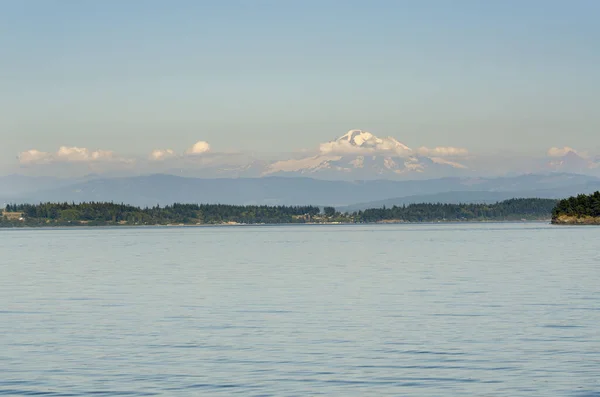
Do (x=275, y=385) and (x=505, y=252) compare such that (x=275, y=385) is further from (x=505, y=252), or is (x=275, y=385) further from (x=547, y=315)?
(x=505, y=252)

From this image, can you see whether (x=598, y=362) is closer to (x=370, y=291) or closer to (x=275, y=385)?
(x=275, y=385)

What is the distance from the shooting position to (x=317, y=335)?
38844 mm

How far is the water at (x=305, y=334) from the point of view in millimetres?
29250

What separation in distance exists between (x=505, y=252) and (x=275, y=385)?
83.1 meters

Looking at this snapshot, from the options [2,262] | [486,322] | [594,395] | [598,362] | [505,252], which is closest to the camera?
[594,395]

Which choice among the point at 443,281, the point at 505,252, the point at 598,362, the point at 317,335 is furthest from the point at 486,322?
the point at 505,252

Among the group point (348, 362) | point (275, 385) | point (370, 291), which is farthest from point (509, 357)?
point (370, 291)

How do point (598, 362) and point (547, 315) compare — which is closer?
point (598, 362)

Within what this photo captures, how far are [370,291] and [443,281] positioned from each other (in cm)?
918

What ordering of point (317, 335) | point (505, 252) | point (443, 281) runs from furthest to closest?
point (505, 252)
point (443, 281)
point (317, 335)

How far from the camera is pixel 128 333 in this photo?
40125 mm

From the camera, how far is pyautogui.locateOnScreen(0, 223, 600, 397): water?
96.0 ft

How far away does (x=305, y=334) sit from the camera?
1544 inches

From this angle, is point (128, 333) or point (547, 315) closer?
point (128, 333)
